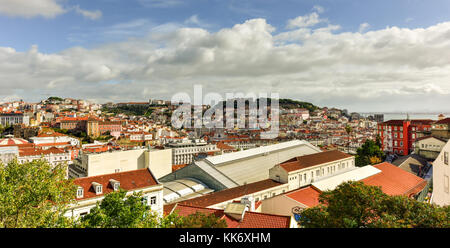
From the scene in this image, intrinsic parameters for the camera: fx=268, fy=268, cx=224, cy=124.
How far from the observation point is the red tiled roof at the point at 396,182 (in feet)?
63.0

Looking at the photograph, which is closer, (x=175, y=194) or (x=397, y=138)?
(x=175, y=194)

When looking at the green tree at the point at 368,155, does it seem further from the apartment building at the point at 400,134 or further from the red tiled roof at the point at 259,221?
the red tiled roof at the point at 259,221

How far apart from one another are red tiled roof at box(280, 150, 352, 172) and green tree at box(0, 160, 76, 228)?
16299mm

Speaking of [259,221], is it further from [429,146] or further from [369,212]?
[429,146]

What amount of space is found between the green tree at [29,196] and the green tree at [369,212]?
21.4ft

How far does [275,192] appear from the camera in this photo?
18375 millimetres

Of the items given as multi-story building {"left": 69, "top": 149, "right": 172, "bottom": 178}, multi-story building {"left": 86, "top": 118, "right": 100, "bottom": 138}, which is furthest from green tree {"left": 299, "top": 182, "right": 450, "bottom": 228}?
multi-story building {"left": 86, "top": 118, "right": 100, "bottom": 138}

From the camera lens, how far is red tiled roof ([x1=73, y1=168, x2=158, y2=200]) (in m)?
12.4

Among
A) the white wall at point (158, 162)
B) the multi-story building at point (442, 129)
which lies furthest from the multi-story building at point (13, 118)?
the multi-story building at point (442, 129)

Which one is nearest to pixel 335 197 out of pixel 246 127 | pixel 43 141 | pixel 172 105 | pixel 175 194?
pixel 175 194

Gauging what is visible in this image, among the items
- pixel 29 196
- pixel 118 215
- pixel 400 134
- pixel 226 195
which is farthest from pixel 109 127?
pixel 118 215

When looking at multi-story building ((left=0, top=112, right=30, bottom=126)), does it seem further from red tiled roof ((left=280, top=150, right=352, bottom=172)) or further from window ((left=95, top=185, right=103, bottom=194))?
red tiled roof ((left=280, top=150, right=352, bottom=172))

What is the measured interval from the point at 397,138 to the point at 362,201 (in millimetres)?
34735
